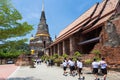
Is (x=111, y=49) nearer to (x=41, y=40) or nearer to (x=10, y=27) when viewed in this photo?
(x=10, y=27)

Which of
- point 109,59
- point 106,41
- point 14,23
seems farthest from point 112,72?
point 14,23

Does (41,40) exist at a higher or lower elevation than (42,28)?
lower

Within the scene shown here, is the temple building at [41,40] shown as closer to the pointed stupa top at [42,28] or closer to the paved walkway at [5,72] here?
the pointed stupa top at [42,28]

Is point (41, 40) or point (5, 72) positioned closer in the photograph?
point (5, 72)

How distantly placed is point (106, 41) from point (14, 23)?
745cm

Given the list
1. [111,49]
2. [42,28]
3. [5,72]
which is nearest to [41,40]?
[42,28]

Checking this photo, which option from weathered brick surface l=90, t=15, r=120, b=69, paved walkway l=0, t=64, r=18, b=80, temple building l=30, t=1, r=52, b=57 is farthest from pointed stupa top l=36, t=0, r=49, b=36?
weathered brick surface l=90, t=15, r=120, b=69

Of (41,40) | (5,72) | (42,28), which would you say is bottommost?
(5,72)

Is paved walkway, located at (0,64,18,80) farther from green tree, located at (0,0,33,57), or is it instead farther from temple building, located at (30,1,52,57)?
temple building, located at (30,1,52,57)

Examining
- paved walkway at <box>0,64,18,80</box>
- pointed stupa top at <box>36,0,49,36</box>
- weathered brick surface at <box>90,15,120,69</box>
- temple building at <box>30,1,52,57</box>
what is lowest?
paved walkway at <box>0,64,18,80</box>

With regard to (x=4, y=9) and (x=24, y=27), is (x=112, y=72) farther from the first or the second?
(x=4, y=9)

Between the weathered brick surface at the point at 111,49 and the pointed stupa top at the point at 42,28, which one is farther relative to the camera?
the pointed stupa top at the point at 42,28

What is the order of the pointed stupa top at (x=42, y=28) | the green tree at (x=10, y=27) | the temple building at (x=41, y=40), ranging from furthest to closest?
the pointed stupa top at (x=42, y=28), the temple building at (x=41, y=40), the green tree at (x=10, y=27)

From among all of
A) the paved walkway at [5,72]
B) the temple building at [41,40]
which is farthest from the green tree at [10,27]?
the temple building at [41,40]
